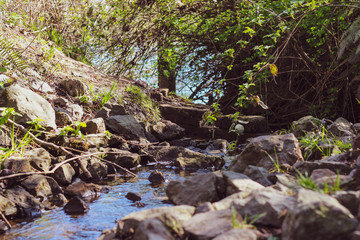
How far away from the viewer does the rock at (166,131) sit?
252 inches

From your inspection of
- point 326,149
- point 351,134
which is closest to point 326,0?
point 351,134

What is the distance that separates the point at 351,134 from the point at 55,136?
3.56 metres

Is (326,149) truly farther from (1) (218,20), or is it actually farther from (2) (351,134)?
(1) (218,20)

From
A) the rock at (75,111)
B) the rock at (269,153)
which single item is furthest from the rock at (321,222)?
the rock at (75,111)

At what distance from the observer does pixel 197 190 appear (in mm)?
2270

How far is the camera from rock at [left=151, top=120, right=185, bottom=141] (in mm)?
6406

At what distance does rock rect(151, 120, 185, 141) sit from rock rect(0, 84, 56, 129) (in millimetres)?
2246

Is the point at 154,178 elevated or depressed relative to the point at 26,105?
depressed

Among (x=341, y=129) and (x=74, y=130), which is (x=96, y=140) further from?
(x=341, y=129)

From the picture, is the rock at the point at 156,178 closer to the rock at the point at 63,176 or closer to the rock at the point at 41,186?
the rock at the point at 63,176

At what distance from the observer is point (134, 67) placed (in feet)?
29.8

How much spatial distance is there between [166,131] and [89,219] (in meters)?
3.92

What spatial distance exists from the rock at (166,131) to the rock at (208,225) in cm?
469

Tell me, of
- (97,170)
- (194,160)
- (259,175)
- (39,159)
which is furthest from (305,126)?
(39,159)
